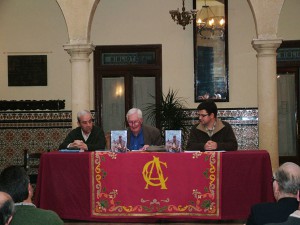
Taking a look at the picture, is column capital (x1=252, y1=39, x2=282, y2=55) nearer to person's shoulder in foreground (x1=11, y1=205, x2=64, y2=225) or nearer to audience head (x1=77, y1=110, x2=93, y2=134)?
audience head (x1=77, y1=110, x2=93, y2=134)

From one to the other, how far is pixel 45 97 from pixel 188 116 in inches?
127

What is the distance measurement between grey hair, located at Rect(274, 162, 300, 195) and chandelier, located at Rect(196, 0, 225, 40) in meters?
9.18

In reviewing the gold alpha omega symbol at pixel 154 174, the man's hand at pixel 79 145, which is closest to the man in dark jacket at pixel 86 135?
the man's hand at pixel 79 145

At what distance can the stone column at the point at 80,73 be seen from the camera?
31.1 ft

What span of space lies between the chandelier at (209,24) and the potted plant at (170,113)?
4.86 feet

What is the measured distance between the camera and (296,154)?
42.7 ft

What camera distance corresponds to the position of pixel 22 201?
3822 mm

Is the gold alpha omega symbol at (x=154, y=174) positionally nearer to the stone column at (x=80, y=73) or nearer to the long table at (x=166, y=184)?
the long table at (x=166, y=184)

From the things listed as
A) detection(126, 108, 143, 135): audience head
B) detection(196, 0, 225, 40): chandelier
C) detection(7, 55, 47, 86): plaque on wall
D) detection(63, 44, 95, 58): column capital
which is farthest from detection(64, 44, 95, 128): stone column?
detection(196, 0, 225, 40): chandelier

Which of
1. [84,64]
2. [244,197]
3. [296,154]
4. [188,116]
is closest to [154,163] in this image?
[244,197]

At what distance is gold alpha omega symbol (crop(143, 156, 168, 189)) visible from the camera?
6.96 metres

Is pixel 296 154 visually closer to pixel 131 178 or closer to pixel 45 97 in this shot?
pixel 45 97

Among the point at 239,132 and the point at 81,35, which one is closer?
the point at 81,35

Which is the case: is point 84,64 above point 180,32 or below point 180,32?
below
